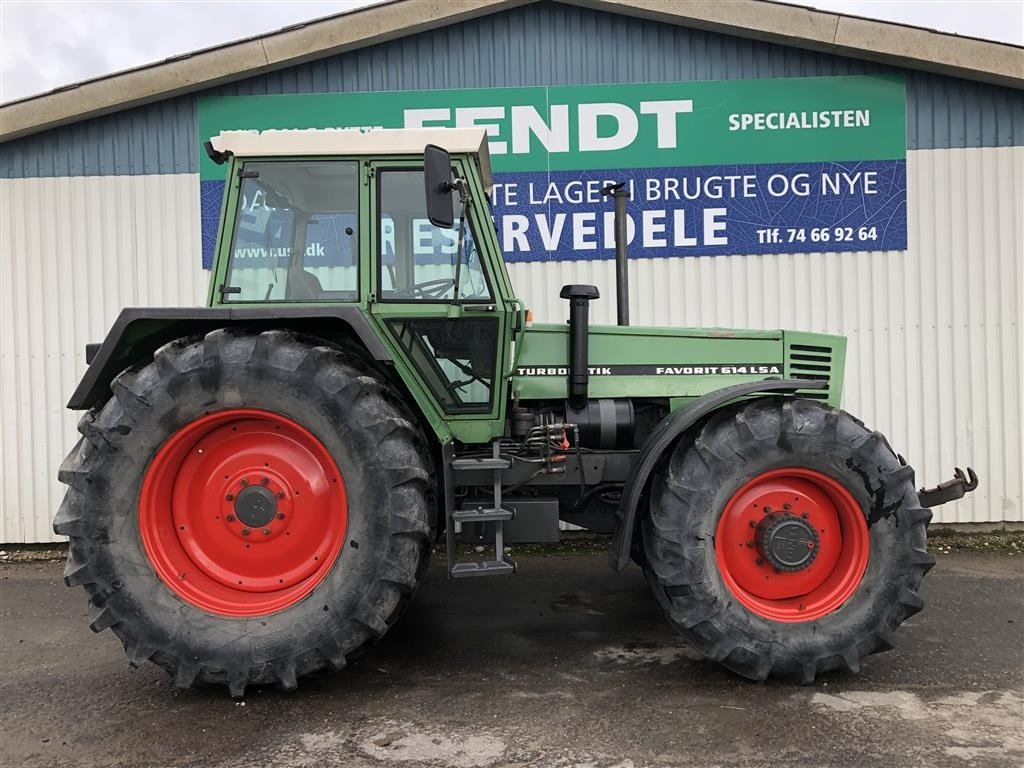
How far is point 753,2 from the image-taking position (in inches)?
223

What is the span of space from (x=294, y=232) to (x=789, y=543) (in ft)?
9.12

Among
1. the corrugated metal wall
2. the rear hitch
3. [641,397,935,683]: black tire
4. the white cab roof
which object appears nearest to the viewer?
[641,397,935,683]: black tire

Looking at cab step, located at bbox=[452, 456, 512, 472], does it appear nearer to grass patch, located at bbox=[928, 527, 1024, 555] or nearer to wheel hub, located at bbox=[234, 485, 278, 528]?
wheel hub, located at bbox=[234, 485, 278, 528]

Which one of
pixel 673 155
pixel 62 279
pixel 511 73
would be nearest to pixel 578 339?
pixel 673 155

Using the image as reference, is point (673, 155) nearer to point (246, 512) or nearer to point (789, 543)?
point (789, 543)

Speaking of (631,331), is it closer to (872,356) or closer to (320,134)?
(320,134)

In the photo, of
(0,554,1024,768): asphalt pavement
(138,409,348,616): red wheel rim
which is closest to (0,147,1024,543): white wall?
(0,554,1024,768): asphalt pavement

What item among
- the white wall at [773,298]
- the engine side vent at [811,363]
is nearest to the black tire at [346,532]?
the engine side vent at [811,363]

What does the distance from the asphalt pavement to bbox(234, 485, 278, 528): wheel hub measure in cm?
80

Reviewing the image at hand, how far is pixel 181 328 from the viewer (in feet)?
11.0

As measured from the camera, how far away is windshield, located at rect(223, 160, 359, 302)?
3432 mm

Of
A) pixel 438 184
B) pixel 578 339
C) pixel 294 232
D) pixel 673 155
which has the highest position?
pixel 673 155

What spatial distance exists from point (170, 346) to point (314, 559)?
1155 millimetres

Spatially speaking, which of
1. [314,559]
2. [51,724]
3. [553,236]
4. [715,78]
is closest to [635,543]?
[314,559]
